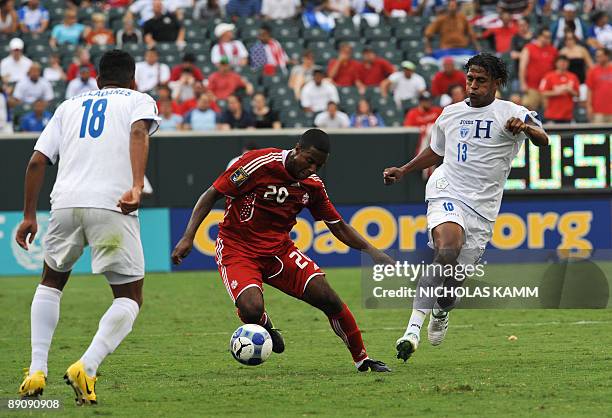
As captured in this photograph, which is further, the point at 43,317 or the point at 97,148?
the point at 43,317

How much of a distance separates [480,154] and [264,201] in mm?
1867

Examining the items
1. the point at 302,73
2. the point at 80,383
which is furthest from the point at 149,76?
the point at 80,383

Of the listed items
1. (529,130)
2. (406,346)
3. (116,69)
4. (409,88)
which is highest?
(116,69)

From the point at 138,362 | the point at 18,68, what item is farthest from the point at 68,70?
the point at 138,362

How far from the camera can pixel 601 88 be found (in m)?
21.5

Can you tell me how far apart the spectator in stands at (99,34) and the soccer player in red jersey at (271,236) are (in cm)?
1471

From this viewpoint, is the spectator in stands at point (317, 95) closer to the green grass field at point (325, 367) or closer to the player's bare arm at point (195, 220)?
the green grass field at point (325, 367)

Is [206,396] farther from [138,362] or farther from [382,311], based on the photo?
[382,311]

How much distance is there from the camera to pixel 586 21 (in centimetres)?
2572

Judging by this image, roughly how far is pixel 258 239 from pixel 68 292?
880 cm

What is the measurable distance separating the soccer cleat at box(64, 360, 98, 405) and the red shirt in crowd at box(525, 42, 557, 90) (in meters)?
16.6

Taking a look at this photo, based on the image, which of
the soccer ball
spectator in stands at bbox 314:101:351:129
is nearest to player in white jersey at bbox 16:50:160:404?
the soccer ball

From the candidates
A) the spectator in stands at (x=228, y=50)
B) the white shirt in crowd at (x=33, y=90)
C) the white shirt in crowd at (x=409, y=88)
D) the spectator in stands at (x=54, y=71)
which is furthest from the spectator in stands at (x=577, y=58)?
the white shirt in crowd at (x=33, y=90)

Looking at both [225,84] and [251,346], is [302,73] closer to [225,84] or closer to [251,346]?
[225,84]
